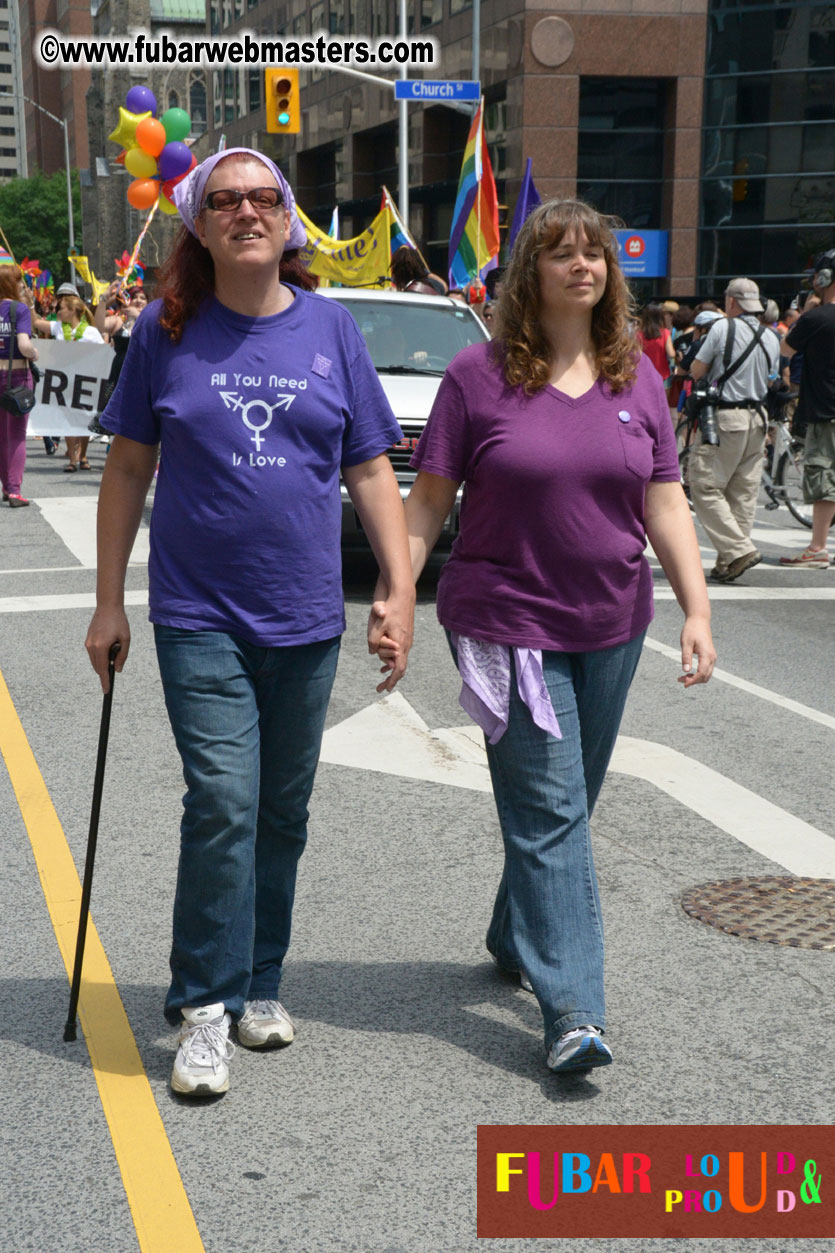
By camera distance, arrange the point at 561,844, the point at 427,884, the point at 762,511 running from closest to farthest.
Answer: the point at 561,844 → the point at 427,884 → the point at 762,511

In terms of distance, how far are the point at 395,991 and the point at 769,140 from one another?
36.4m

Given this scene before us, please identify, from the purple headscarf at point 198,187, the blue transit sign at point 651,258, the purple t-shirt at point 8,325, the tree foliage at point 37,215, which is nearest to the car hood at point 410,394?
the purple t-shirt at point 8,325

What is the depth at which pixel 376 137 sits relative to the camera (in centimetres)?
4753

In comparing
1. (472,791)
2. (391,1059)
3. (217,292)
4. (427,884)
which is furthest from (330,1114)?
(472,791)

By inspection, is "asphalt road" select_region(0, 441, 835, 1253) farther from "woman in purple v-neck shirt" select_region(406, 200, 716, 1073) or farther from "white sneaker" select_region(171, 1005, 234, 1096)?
"woman in purple v-neck shirt" select_region(406, 200, 716, 1073)

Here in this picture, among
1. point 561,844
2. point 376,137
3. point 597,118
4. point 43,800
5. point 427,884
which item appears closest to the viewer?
point 561,844

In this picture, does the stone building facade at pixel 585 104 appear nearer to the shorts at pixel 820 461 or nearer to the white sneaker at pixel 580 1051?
the shorts at pixel 820 461

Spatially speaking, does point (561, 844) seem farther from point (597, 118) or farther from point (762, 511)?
point (597, 118)

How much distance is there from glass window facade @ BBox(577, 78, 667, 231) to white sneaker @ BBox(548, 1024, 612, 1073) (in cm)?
3606

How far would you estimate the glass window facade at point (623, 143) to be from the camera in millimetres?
37438

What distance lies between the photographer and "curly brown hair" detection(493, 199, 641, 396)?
3.45 metres

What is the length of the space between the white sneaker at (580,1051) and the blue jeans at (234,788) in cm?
71

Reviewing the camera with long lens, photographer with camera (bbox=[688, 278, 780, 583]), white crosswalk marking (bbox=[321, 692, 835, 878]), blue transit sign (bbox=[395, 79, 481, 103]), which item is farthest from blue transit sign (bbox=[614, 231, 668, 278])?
white crosswalk marking (bbox=[321, 692, 835, 878])

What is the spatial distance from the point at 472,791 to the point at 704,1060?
7.30 ft
